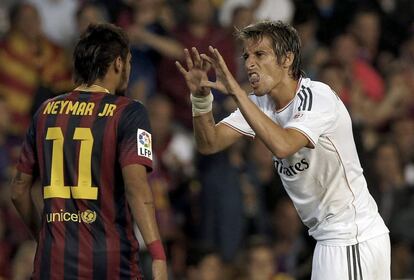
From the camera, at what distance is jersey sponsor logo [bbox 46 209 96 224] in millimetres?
6172

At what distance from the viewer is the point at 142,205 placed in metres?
6.06

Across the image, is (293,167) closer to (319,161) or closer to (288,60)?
(319,161)

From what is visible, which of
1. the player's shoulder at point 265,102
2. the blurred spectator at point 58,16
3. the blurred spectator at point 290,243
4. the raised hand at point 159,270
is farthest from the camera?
the blurred spectator at point 58,16

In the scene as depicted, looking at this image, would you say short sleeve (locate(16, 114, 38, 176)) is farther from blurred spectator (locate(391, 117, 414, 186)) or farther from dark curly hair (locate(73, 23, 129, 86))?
blurred spectator (locate(391, 117, 414, 186))

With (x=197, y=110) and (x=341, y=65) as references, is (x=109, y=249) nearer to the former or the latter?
(x=197, y=110)

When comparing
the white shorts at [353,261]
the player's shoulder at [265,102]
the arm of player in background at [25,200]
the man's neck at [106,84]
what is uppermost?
the player's shoulder at [265,102]

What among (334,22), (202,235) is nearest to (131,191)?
(202,235)

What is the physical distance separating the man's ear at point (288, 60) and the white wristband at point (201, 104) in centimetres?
47

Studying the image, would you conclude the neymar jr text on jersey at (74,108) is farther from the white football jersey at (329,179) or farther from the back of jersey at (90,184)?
the white football jersey at (329,179)

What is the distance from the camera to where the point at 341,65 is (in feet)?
40.9

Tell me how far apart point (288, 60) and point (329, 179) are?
28.9 inches

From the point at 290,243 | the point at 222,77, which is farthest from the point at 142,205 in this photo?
the point at 290,243

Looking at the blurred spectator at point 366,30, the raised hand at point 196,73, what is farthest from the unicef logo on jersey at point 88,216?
the blurred spectator at point 366,30

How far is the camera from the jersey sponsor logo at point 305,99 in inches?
255
